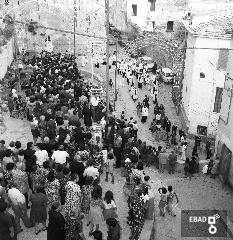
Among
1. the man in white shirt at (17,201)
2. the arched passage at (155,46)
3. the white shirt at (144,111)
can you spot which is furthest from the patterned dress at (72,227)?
the arched passage at (155,46)

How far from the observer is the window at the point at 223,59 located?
18508 millimetres

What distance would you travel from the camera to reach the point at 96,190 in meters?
8.48

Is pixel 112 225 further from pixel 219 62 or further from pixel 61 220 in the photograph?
pixel 219 62

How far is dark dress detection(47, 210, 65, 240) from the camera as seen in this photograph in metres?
7.72

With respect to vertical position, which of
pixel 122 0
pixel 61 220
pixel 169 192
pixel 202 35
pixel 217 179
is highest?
pixel 122 0

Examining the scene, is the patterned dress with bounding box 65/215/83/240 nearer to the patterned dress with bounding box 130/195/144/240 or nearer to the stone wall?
the patterned dress with bounding box 130/195/144/240

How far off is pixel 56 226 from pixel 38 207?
919 mm

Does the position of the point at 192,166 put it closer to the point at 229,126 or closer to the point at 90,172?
the point at 229,126

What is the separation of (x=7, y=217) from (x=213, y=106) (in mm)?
14686

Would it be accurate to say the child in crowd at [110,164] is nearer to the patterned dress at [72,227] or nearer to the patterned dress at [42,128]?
the patterned dress at [42,128]

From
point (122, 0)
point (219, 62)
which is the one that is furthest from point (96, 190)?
point (122, 0)

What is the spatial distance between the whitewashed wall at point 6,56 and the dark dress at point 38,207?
17.6m

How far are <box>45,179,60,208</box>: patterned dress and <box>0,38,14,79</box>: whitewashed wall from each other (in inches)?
681

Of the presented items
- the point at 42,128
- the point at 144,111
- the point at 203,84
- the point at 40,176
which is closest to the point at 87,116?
the point at 42,128
